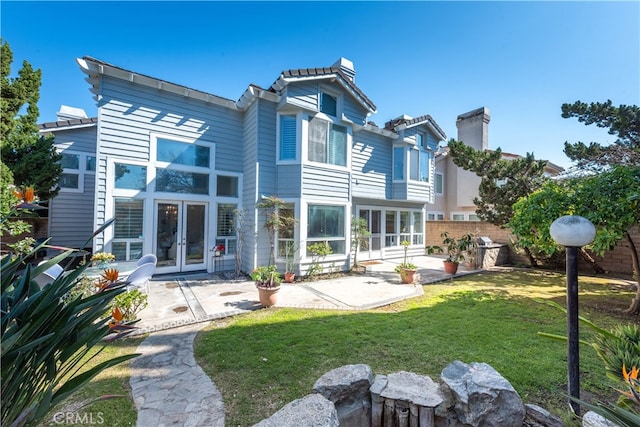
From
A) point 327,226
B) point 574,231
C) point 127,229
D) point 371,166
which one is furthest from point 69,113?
point 574,231

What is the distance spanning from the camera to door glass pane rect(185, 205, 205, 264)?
9039mm

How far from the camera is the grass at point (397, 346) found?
3213mm

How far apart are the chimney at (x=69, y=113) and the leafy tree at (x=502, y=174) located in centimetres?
1748

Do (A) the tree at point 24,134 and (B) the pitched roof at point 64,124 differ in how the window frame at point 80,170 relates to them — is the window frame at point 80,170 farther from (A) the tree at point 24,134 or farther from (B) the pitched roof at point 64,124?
(A) the tree at point 24,134

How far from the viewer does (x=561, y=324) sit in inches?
207

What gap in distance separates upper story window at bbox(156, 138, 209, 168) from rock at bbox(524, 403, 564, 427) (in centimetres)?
988

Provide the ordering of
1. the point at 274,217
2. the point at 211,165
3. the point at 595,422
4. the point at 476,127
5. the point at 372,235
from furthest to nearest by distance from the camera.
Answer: the point at 476,127 < the point at 372,235 < the point at 211,165 < the point at 274,217 < the point at 595,422

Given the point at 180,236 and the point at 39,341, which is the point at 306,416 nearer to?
the point at 39,341

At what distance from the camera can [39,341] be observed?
1.26m

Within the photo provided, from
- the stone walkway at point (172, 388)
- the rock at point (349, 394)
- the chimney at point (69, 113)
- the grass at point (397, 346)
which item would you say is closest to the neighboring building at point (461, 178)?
the grass at point (397, 346)

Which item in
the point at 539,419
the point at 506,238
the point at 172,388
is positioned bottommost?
the point at 172,388

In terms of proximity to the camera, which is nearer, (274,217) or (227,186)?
(274,217)

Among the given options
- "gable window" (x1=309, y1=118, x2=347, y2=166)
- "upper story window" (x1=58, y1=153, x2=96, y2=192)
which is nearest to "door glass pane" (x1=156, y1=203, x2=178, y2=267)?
"upper story window" (x1=58, y1=153, x2=96, y2=192)

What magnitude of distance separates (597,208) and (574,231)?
3304mm
